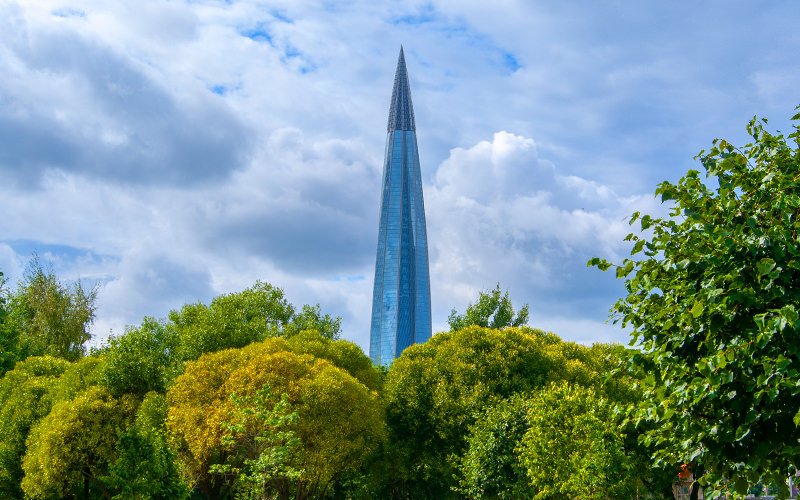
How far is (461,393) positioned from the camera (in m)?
43.5

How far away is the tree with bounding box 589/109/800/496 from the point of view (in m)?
11.1

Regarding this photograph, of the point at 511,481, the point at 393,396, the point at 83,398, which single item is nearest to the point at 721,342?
the point at 511,481

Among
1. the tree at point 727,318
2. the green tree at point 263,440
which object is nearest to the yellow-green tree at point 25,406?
the green tree at point 263,440

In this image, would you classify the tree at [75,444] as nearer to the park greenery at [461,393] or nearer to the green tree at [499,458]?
the park greenery at [461,393]

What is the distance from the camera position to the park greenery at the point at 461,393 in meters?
11.7

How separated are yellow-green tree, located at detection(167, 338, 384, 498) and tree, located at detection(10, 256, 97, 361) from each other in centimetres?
2802

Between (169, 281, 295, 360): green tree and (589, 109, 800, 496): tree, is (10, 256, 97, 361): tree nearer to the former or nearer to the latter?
(169, 281, 295, 360): green tree

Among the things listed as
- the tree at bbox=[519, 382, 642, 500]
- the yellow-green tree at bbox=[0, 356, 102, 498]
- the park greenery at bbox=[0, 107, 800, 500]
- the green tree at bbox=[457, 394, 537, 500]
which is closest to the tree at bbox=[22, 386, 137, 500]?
the park greenery at bbox=[0, 107, 800, 500]

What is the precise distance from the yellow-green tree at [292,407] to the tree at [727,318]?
27.8 meters

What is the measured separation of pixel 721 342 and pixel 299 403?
31567 millimetres

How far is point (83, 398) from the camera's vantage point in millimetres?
46938

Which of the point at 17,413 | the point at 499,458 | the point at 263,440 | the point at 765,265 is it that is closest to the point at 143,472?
the point at 263,440

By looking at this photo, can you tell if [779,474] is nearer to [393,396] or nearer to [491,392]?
[491,392]

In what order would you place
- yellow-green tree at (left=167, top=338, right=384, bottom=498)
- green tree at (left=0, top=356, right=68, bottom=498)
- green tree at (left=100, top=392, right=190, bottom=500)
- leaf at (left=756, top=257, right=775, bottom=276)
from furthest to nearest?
green tree at (left=0, top=356, right=68, bottom=498) → yellow-green tree at (left=167, top=338, right=384, bottom=498) → green tree at (left=100, top=392, right=190, bottom=500) → leaf at (left=756, top=257, right=775, bottom=276)
